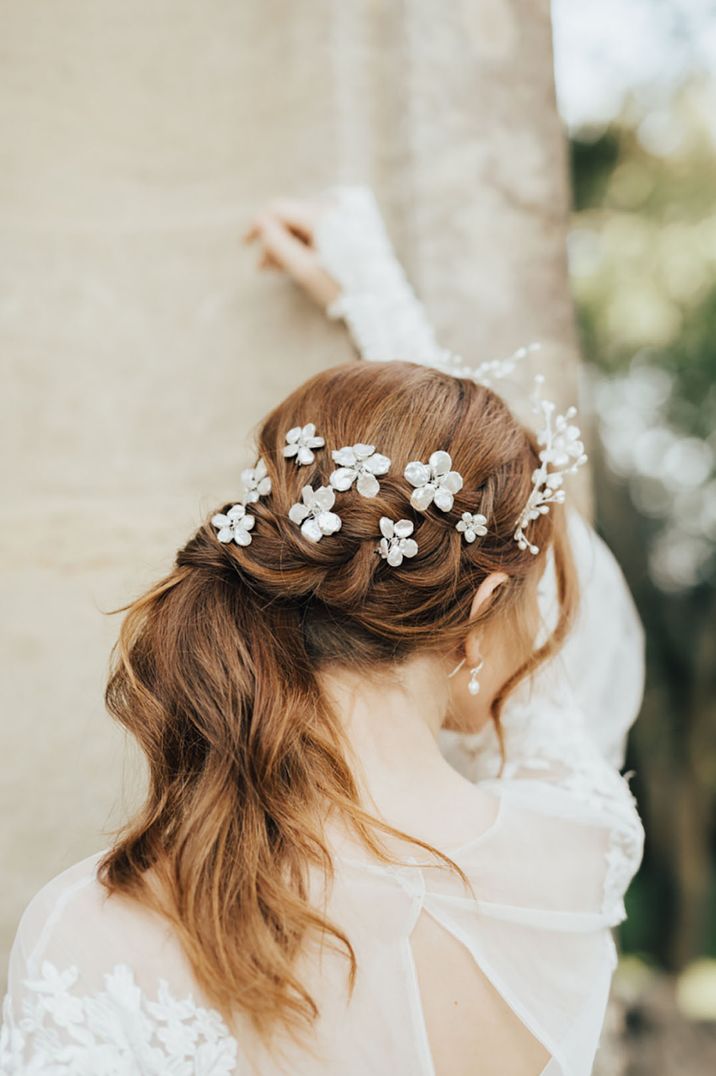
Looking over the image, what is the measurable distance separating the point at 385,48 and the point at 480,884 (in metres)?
1.42

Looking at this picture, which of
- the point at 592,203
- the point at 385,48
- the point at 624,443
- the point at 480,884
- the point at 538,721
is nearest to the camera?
the point at 480,884

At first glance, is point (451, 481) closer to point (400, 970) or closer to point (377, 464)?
point (377, 464)

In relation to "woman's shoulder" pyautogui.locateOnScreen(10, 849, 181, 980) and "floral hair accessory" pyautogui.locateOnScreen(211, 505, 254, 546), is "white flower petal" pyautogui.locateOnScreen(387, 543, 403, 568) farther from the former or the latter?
"woman's shoulder" pyautogui.locateOnScreen(10, 849, 181, 980)

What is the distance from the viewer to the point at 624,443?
19.0 feet

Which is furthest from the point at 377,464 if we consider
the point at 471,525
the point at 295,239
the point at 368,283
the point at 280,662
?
the point at 295,239

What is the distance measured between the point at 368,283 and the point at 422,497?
0.69 metres

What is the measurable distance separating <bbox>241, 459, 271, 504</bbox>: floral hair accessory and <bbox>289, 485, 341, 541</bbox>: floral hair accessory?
6 centimetres

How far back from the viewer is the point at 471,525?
1.14m

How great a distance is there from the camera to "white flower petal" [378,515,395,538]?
3.54 feet

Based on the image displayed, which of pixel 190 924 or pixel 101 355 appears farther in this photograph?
pixel 101 355

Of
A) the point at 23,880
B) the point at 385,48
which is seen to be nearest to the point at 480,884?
the point at 23,880

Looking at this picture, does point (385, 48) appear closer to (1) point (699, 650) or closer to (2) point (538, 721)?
(2) point (538, 721)

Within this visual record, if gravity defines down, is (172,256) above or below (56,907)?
above

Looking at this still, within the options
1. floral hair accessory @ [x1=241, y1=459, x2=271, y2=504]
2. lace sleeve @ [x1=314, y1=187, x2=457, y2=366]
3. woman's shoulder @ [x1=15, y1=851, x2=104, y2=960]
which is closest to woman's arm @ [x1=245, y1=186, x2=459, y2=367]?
lace sleeve @ [x1=314, y1=187, x2=457, y2=366]
